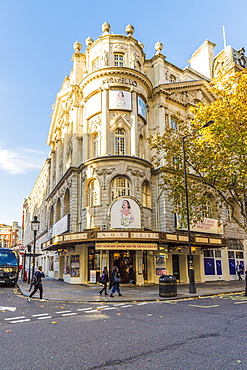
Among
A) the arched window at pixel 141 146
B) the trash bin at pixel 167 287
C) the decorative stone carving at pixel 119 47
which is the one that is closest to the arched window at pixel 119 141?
the arched window at pixel 141 146

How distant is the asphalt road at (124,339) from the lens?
5586mm

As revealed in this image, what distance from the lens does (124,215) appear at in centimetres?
2455

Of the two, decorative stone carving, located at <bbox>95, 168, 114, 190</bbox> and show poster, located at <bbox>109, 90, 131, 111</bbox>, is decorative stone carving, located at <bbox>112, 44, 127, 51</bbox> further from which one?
decorative stone carving, located at <bbox>95, 168, 114, 190</bbox>

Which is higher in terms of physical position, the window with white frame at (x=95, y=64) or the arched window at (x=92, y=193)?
the window with white frame at (x=95, y=64)

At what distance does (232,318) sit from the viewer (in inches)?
393

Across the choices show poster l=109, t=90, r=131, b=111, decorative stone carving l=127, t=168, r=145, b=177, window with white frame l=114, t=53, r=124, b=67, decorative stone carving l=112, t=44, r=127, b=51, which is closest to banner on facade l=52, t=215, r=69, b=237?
decorative stone carving l=127, t=168, r=145, b=177

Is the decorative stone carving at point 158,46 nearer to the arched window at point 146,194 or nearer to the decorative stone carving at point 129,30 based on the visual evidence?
the decorative stone carving at point 129,30

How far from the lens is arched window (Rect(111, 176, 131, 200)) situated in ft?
85.5

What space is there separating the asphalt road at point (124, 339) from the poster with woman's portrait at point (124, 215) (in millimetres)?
12649

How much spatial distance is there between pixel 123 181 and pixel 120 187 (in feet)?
2.33

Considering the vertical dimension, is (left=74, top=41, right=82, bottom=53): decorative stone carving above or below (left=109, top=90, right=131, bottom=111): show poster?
above

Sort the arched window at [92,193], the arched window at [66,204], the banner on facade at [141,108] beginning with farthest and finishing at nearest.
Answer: the arched window at [66,204] → the banner on facade at [141,108] → the arched window at [92,193]

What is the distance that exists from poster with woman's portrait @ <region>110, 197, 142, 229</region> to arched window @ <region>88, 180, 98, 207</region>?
8.97 ft

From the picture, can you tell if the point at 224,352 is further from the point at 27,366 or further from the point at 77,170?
the point at 77,170
